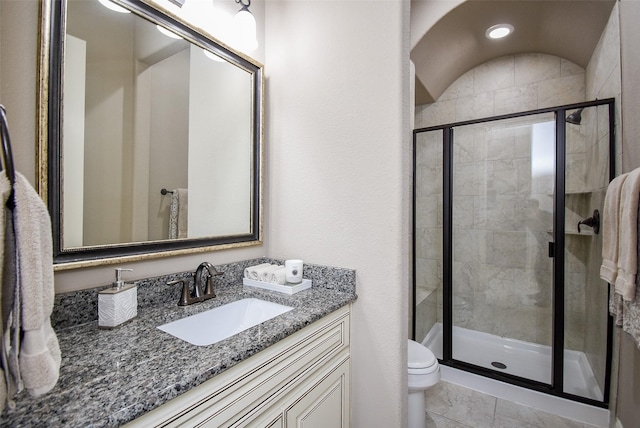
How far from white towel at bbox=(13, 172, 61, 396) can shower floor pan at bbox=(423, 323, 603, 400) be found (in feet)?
8.22

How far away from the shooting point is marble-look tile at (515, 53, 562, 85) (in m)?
2.44

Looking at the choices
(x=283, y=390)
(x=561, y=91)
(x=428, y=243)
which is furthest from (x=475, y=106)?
(x=283, y=390)

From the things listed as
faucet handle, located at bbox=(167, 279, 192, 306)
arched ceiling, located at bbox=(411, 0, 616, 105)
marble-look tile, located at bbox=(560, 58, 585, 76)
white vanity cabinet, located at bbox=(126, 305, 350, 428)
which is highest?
arched ceiling, located at bbox=(411, 0, 616, 105)

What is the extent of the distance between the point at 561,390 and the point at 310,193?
2052mm

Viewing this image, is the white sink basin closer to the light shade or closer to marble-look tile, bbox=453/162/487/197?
the light shade

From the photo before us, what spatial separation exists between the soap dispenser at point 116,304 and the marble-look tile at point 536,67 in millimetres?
3290

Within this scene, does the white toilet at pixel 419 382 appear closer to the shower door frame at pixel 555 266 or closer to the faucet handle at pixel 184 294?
the shower door frame at pixel 555 266

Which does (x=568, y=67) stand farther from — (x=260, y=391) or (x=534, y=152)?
(x=260, y=391)

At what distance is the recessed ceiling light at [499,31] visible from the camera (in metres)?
2.16

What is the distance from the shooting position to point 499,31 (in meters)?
2.22

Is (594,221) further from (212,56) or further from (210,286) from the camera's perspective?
(212,56)

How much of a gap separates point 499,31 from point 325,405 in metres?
2.83

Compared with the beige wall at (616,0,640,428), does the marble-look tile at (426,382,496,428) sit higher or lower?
lower

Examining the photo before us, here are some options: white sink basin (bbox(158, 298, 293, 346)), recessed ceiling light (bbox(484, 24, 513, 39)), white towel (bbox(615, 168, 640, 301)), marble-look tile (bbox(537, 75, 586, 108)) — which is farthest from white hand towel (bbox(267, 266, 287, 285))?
marble-look tile (bbox(537, 75, 586, 108))
